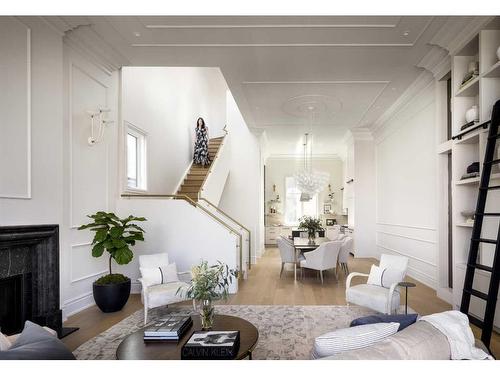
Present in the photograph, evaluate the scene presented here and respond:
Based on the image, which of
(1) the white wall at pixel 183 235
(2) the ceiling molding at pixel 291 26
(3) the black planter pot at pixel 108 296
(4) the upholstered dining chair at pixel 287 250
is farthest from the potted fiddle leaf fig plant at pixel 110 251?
(4) the upholstered dining chair at pixel 287 250

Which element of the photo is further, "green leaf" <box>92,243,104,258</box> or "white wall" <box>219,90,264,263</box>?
"white wall" <box>219,90,264,263</box>

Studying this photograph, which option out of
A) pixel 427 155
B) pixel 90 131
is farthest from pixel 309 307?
pixel 90 131

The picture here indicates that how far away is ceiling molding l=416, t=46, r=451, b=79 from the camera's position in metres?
4.52

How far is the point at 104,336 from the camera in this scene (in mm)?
3529

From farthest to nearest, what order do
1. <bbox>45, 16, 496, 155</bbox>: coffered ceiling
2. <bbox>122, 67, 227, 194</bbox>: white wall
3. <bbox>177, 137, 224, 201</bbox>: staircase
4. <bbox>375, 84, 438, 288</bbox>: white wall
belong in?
<bbox>177, 137, 224, 201</bbox>: staircase < <bbox>122, 67, 227, 194</bbox>: white wall < <bbox>375, 84, 438, 288</bbox>: white wall < <bbox>45, 16, 496, 155</bbox>: coffered ceiling

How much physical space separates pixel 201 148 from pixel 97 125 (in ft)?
13.6

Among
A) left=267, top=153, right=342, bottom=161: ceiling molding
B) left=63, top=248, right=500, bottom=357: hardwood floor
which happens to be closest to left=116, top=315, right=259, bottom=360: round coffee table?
→ left=63, top=248, right=500, bottom=357: hardwood floor

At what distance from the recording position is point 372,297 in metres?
3.88

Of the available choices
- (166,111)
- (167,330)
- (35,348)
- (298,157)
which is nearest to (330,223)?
(298,157)

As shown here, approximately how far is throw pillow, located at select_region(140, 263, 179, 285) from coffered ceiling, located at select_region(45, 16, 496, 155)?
10.1ft

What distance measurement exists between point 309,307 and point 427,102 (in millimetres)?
4123

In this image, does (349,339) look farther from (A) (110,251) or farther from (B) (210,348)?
(A) (110,251)

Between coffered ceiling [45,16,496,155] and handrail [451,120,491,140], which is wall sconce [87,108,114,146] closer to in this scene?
coffered ceiling [45,16,496,155]
